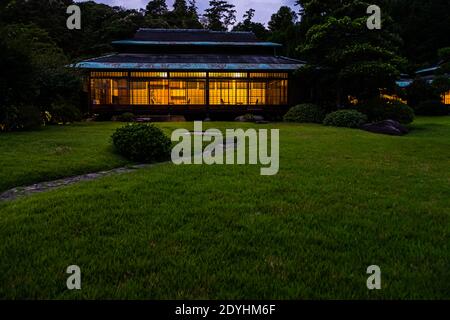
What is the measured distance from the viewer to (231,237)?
4512 millimetres

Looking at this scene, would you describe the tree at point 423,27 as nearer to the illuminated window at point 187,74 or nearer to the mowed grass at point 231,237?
the illuminated window at point 187,74

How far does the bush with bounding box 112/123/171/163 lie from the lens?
10.6 metres

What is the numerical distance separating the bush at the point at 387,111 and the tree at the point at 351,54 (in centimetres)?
152

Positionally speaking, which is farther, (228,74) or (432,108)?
(432,108)

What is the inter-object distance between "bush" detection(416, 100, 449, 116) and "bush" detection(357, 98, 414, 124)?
12930 millimetres

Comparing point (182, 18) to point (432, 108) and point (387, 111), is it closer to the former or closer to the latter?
point (432, 108)

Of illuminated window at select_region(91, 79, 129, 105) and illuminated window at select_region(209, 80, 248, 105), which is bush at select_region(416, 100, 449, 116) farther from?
illuminated window at select_region(91, 79, 129, 105)

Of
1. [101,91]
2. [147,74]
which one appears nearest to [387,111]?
[147,74]

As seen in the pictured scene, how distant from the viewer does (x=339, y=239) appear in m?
4.48

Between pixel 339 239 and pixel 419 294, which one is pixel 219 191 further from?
pixel 419 294

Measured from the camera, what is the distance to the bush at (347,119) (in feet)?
70.7

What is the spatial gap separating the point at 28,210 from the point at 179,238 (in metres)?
2.51

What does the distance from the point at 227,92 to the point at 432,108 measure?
723 inches
